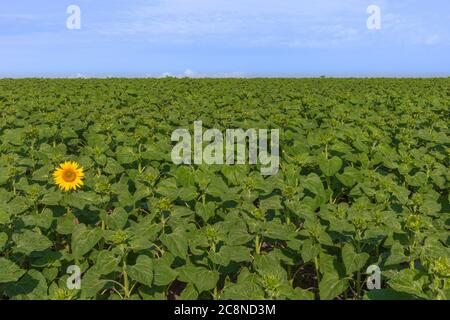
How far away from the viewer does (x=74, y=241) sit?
12.3 ft

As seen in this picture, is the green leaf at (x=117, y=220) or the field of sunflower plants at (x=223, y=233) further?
the green leaf at (x=117, y=220)

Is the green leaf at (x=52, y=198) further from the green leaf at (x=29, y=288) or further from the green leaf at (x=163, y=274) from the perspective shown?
the green leaf at (x=163, y=274)

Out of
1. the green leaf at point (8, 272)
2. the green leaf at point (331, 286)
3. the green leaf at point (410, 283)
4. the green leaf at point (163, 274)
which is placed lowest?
the green leaf at point (331, 286)

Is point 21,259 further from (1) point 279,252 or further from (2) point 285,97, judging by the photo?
(2) point 285,97

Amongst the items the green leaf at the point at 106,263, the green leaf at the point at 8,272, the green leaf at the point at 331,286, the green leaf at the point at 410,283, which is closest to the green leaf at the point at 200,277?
the green leaf at the point at 106,263

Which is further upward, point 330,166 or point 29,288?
point 330,166

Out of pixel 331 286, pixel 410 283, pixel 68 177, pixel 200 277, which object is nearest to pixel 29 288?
pixel 200 277

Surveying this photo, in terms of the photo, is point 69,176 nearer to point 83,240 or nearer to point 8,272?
point 83,240

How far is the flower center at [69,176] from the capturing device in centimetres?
496

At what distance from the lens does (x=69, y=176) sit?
196 inches

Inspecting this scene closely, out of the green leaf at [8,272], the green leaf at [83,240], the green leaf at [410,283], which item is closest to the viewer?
the green leaf at [410,283]

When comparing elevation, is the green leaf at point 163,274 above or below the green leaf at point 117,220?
below

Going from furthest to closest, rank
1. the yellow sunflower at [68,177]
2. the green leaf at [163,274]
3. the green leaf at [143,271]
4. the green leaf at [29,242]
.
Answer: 1. the yellow sunflower at [68,177]
2. the green leaf at [29,242]
3. the green leaf at [163,274]
4. the green leaf at [143,271]
